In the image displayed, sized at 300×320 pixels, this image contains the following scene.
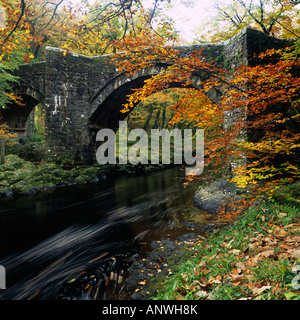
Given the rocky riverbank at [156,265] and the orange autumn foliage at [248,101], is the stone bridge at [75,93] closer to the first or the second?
the orange autumn foliage at [248,101]

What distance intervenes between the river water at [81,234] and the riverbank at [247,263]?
824 millimetres

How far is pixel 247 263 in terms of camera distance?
2188 millimetres

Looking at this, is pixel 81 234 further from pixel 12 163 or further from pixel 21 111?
pixel 21 111

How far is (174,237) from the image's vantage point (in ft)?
13.4

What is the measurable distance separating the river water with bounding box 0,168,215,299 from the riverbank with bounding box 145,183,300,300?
0.82 m

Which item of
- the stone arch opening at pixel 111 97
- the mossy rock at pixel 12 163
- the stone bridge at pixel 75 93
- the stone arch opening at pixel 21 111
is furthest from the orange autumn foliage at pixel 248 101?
the stone arch opening at pixel 21 111

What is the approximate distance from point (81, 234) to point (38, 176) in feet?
18.0

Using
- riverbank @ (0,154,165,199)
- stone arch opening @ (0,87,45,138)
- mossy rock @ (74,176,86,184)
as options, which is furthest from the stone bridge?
mossy rock @ (74,176,86,184)

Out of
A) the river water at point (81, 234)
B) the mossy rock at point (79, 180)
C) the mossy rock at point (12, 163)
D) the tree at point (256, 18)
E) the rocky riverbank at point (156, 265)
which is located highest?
the tree at point (256, 18)

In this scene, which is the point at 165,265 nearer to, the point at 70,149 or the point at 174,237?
the point at 174,237

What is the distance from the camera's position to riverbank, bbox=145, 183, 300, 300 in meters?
1.75

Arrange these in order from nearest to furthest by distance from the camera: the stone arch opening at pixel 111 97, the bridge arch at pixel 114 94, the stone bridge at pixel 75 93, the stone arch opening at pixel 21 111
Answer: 1. the bridge arch at pixel 114 94
2. the stone arch opening at pixel 111 97
3. the stone bridge at pixel 75 93
4. the stone arch opening at pixel 21 111

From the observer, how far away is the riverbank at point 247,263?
1.75 meters
